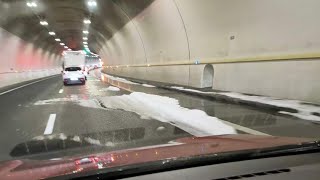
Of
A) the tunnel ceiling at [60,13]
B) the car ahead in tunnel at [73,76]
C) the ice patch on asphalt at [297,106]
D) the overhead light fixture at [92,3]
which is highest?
the overhead light fixture at [92,3]

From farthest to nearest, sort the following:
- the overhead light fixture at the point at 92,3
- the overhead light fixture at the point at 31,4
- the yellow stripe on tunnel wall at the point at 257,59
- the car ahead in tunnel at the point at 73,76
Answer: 1. the car ahead in tunnel at the point at 73,76
2. the overhead light fixture at the point at 31,4
3. the overhead light fixture at the point at 92,3
4. the yellow stripe on tunnel wall at the point at 257,59

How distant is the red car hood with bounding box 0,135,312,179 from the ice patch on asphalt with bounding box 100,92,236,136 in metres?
4.30

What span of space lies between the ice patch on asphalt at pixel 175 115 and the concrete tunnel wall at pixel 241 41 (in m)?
3.05

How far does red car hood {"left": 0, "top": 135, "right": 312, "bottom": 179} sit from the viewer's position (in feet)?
9.80

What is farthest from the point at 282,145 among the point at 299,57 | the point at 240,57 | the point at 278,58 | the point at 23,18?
the point at 23,18

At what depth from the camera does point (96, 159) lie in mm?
3357

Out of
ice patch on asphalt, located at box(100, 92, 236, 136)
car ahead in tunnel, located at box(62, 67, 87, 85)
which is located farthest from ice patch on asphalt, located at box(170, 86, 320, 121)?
car ahead in tunnel, located at box(62, 67, 87, 85)

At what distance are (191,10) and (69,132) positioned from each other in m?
11.5

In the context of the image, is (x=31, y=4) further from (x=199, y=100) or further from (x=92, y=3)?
(x=199, y=100)

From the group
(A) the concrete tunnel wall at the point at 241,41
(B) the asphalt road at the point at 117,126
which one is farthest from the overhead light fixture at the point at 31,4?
(B) the asphalt road at the point at 117,126

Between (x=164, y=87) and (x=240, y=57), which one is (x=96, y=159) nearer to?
(x=240, y=57)

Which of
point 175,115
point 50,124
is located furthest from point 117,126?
point 175,115

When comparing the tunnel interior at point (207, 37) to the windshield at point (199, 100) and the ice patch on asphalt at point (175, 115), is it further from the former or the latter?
the ice patch on asphalt at point (175, 115)

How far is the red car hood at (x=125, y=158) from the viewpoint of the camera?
2.99 metres
